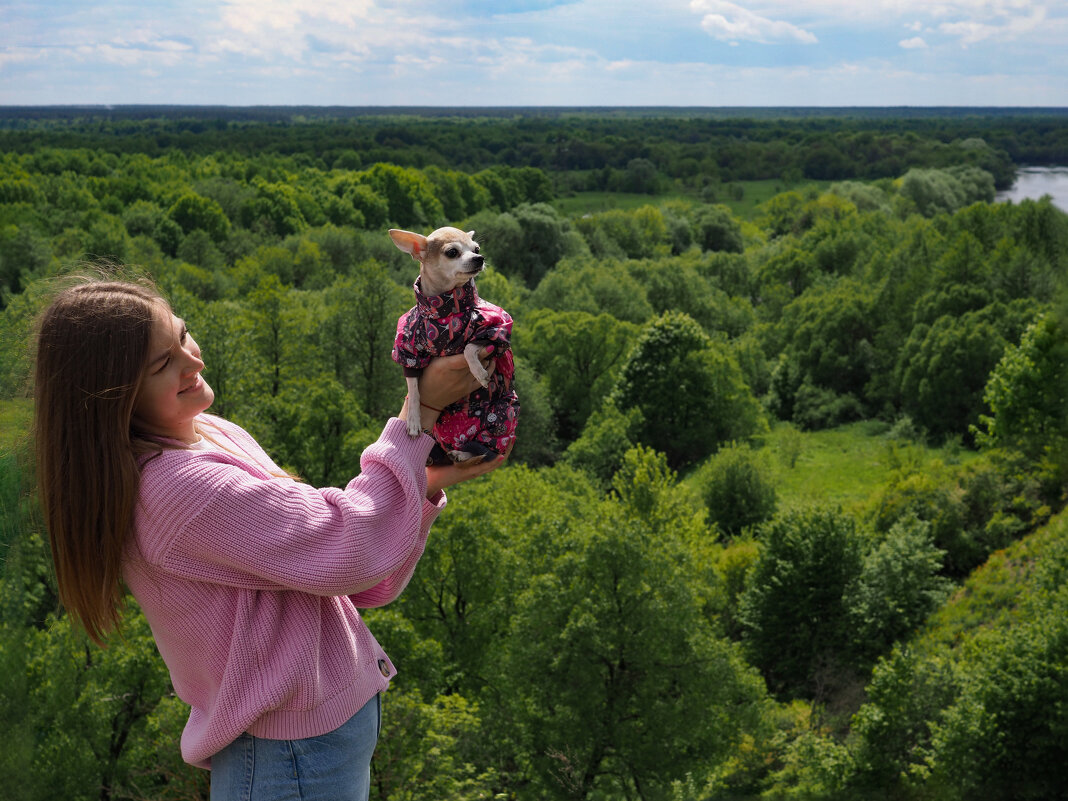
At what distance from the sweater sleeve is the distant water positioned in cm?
4909

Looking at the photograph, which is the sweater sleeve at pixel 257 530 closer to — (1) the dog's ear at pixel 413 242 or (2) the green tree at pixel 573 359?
(1) the dog's ear at pixel 413 242

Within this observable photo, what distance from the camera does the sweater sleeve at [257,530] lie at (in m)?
2.41

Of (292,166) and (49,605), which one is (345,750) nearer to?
(49,605)

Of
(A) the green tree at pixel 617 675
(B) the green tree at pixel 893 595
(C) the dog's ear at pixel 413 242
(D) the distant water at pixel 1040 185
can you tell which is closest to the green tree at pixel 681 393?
(B) the green tree at pixel 893 595

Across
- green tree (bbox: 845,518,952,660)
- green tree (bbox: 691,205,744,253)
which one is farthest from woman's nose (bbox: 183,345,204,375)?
green tree (bbox: 691,205,744,253)

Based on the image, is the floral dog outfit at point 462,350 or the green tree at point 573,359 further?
the green tree at point 573,359

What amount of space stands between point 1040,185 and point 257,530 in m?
64.0

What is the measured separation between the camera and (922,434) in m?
41.2

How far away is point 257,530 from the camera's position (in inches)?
95.6

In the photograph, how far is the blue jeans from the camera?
2582mm

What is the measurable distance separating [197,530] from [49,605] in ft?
32.7

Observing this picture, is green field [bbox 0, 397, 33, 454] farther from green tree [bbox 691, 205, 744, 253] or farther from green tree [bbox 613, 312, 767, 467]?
green tree [bbox 691, 205, 744, 253]

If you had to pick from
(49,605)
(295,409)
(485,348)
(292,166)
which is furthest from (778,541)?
(292,166)

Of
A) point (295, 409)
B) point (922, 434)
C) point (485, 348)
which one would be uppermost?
point (485, 348)
